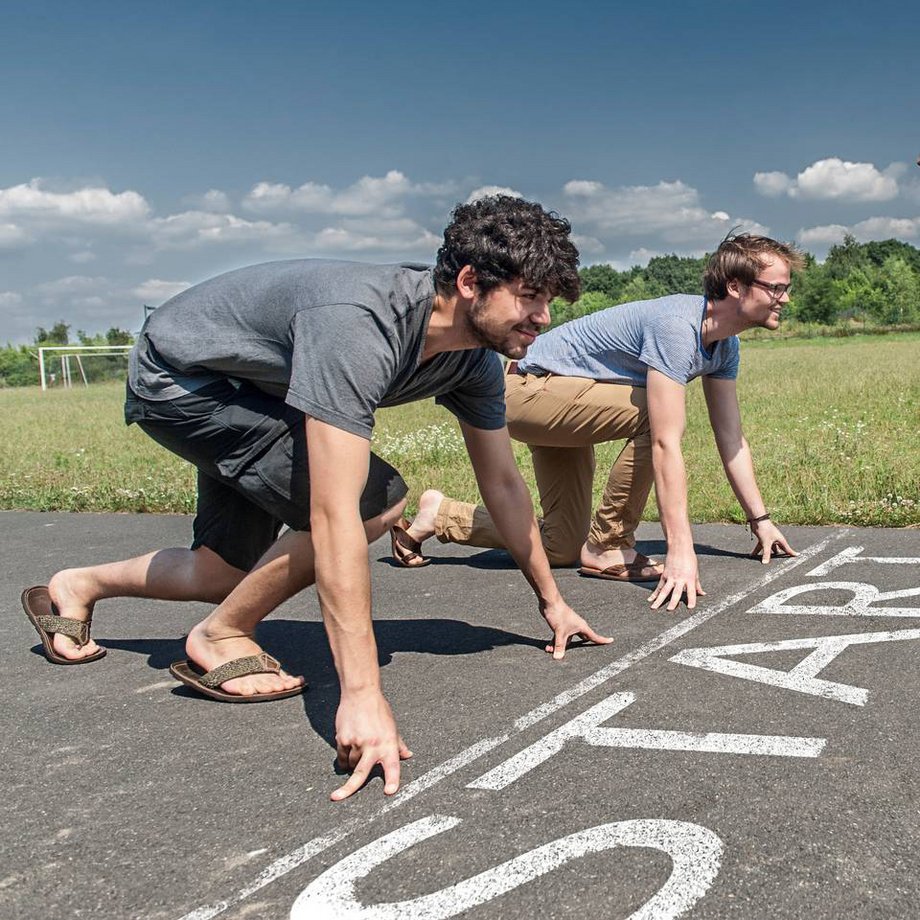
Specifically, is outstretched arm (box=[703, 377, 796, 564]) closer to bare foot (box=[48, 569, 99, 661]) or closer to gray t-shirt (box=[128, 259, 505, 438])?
gray t-shirt (box=[128, 259, 505, 438])

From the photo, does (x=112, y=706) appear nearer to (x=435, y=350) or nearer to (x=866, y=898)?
(x=435, y=350)

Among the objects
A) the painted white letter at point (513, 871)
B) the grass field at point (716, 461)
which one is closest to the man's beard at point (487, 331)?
the painted white letter at point (513, 871)

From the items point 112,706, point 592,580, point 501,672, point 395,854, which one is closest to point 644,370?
point 592,580

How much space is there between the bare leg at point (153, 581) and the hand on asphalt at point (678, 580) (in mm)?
1866

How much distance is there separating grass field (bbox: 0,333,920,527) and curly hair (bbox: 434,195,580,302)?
4132 millimetres

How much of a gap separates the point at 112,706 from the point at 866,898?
2.57 metres

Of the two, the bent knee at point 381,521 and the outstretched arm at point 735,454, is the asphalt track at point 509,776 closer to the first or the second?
the bent knee at point 381,521

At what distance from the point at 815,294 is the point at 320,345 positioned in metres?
87.1

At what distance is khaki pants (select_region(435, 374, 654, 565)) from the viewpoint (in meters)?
5.26

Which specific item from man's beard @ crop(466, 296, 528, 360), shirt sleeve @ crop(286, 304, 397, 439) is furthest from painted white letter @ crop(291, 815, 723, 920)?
man's beard @ crop(466, 296, 528, 360)

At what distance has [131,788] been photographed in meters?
2.91

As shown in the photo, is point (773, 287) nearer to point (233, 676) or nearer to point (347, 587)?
point (347, 587)

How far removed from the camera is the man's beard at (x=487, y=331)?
10.0 ft

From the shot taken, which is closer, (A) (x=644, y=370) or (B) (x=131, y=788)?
(B) (x=131, y=788)
